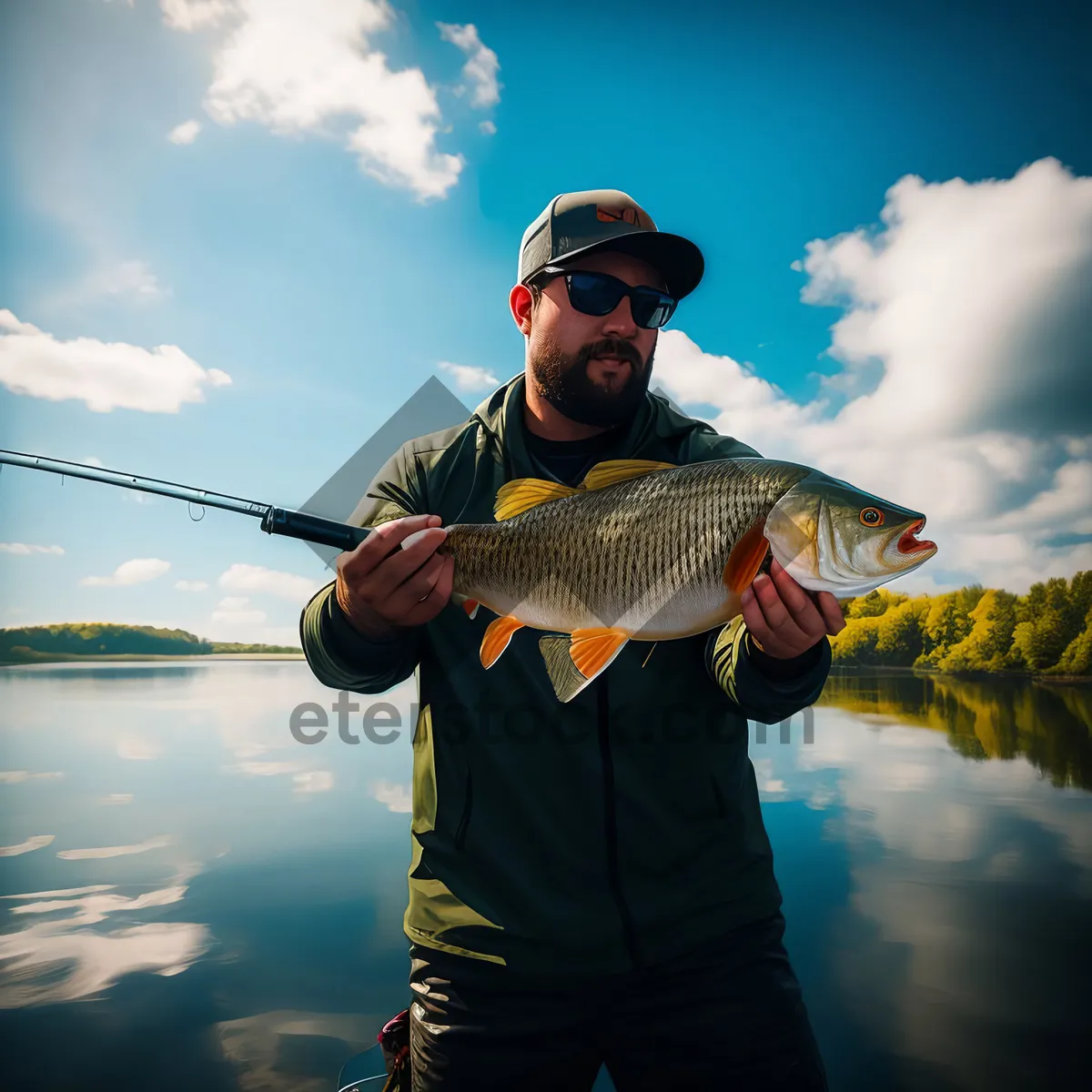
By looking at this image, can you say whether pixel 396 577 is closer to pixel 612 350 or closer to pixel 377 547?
pixel 377 547

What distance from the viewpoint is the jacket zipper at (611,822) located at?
9.14ft

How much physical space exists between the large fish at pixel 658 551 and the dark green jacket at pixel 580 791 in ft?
0.97

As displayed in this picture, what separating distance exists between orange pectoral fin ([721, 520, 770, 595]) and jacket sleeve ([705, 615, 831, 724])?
0.64ft

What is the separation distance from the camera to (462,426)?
12.2ft

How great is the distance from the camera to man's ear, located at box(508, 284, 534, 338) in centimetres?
373

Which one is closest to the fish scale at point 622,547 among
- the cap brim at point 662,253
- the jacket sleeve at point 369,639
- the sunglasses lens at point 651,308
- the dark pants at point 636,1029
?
the jacket sleeve at point 369,639

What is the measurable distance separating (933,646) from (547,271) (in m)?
24.6

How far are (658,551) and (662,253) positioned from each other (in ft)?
5.16

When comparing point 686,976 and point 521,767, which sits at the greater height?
point 521,767

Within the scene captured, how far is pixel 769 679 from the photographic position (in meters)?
2.81

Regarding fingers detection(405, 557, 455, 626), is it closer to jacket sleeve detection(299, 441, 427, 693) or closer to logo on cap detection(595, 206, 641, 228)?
jacket sleeve detection(299, 441, 427, 693)

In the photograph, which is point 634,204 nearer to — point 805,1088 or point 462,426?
point 462,426

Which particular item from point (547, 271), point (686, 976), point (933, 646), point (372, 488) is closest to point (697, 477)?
point (547, 271)

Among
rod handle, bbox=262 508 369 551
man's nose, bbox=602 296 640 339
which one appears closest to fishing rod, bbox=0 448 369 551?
rod handle, bbox=262 508 369 551
